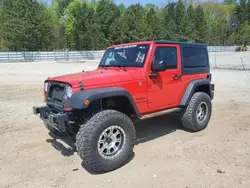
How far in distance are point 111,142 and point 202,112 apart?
2849 mm

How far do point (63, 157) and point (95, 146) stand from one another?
107 cm

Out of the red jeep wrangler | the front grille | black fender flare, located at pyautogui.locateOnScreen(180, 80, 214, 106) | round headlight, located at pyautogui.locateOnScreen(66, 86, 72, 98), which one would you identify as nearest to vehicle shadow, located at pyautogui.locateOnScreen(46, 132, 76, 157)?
the red jeep wrangler

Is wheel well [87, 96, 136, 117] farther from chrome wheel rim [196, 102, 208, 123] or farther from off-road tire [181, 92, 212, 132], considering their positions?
chrome wheel rim [196, 102, 208, 123]

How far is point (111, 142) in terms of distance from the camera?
4047mm

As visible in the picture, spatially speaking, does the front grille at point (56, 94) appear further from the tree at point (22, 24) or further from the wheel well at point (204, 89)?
the tree at point (22, 24)

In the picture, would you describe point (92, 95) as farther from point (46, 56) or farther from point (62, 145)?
point (46, 56)

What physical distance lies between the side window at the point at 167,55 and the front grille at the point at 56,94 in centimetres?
184

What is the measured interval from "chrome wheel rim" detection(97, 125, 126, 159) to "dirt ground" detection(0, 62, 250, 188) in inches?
12.1

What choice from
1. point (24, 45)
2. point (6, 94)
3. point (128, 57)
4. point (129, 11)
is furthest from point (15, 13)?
point (128, 57)

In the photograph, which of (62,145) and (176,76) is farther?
(176,76)

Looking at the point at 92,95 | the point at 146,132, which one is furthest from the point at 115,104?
the point at 146,132

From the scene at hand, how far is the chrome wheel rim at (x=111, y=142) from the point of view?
3.91 meters

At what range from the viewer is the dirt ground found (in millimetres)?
3666

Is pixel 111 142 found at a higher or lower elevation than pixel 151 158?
higher
